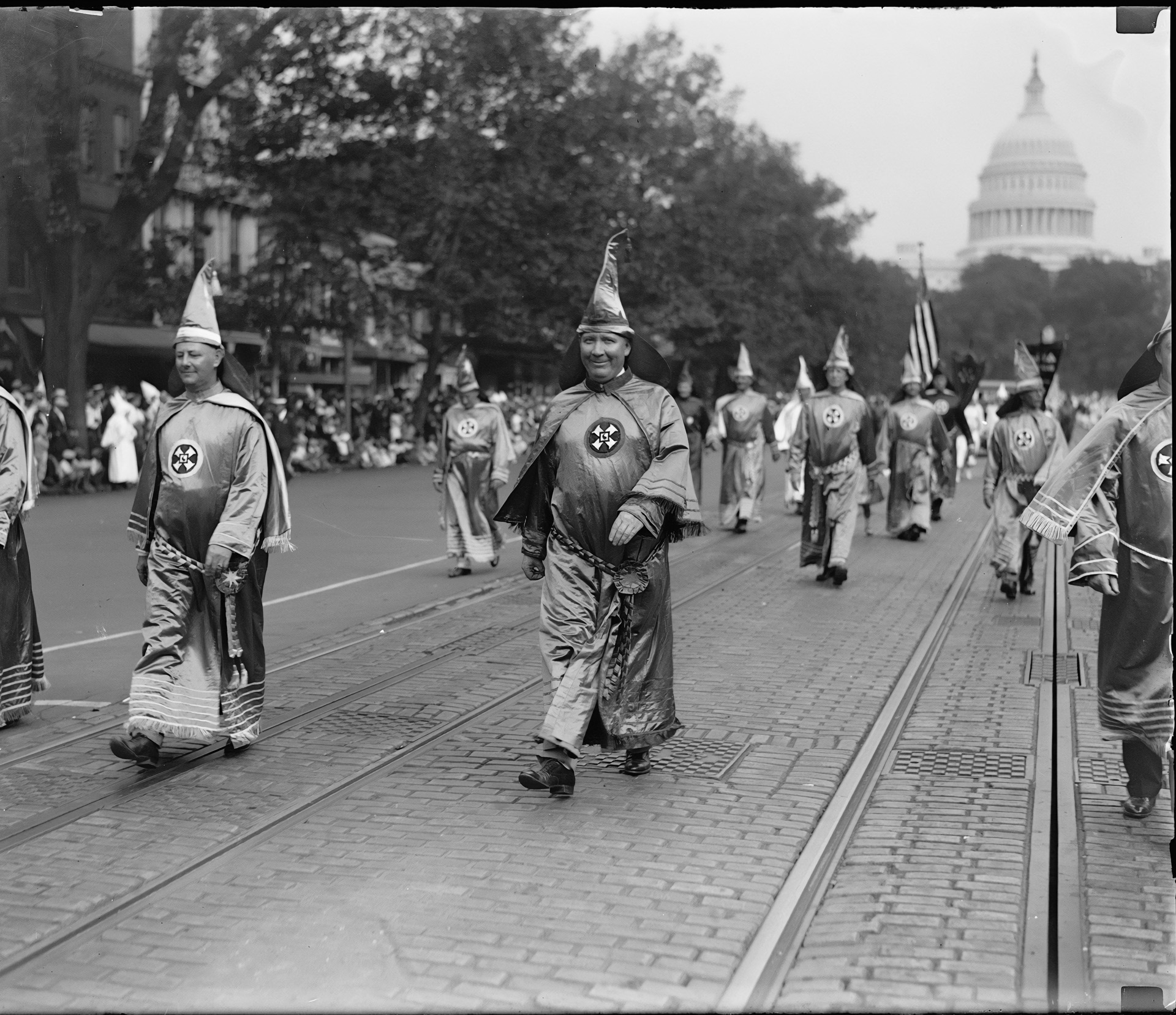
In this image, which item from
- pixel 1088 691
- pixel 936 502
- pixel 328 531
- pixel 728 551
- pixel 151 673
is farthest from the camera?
pixel 936 502

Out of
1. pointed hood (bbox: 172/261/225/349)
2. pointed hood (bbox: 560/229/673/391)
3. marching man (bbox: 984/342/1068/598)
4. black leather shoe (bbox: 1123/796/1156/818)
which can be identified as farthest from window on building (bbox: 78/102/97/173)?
black leather shoe (bbox: 1123/796/1156/818)

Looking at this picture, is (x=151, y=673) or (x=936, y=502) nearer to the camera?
(x=151, y=673)

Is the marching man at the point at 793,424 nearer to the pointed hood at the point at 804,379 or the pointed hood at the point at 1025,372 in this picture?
the pointed hood at the point at 804,379

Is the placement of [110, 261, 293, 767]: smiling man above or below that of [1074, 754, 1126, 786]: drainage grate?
above

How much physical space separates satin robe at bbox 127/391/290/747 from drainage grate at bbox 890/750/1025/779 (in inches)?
109

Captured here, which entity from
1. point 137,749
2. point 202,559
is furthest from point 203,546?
point 137,749

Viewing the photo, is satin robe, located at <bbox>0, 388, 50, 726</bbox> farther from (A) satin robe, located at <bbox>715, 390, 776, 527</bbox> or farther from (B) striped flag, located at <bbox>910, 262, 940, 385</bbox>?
(B) striped flag, located at <bbox>910, 262, 940, 385</bbox>

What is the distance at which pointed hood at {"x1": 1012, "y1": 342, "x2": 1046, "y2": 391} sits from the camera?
1278 cm

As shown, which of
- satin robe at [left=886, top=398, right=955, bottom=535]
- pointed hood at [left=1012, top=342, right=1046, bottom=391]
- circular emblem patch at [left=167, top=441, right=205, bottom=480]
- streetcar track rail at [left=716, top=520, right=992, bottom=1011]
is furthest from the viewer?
satin robe at [left=886, top=398, right=955, bottom=535]

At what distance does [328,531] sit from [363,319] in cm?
1624

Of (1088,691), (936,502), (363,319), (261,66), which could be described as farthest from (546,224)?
(1088,691)

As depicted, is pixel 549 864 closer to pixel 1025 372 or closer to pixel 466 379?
pixel 466 379

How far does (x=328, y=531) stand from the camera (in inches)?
709

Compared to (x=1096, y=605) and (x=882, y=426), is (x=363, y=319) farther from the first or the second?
(x=1096, y=605)
